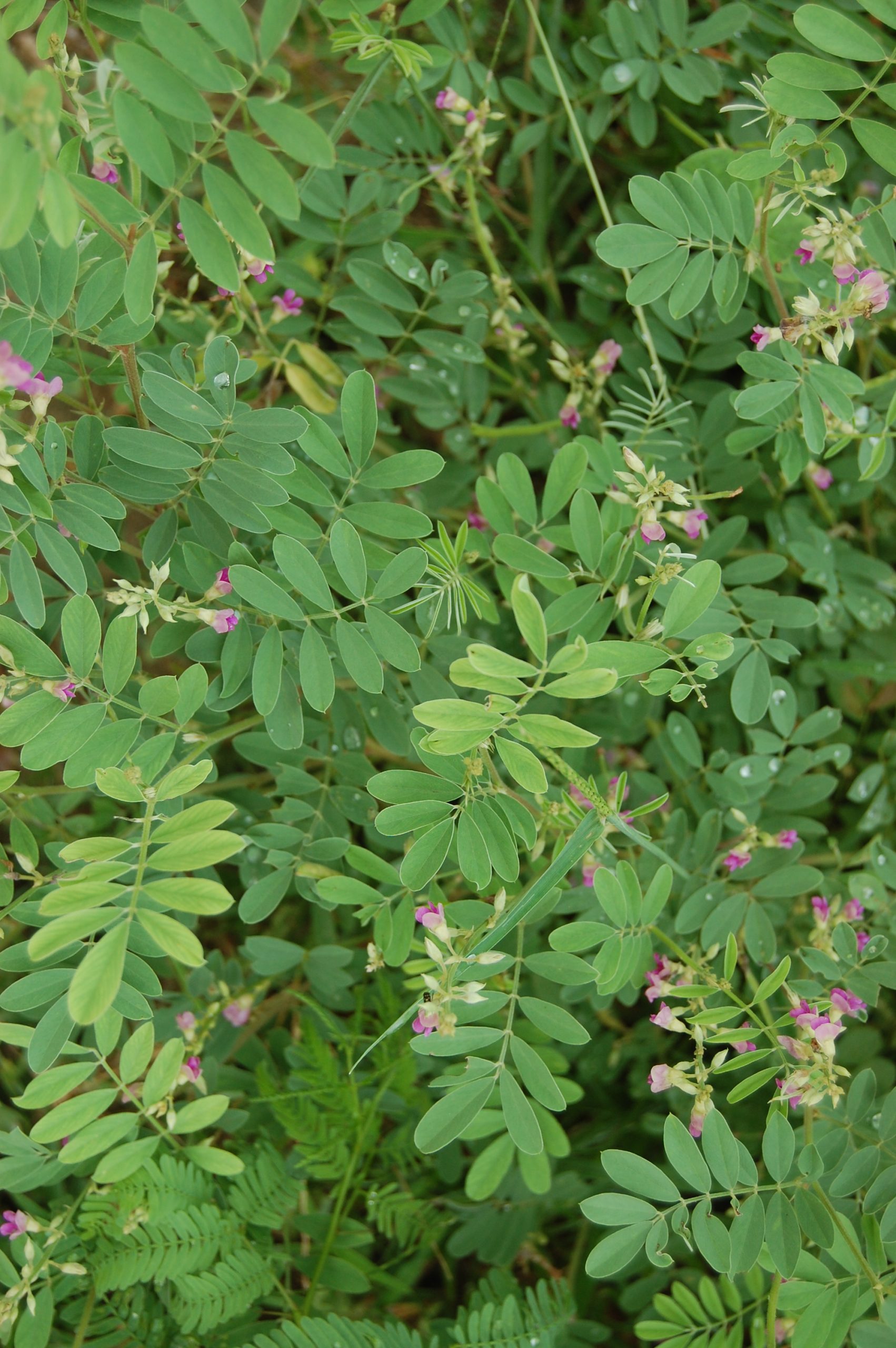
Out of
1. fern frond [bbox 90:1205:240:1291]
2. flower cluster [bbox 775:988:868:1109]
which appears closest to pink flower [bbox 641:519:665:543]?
flower cluster [bbox 775:988:868:1109]

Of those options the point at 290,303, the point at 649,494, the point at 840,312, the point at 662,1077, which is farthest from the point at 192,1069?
the point at 840,312

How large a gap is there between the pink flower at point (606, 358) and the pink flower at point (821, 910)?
968mm

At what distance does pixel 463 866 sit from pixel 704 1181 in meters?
0.52

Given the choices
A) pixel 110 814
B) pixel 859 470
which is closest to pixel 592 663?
pixel 859 470

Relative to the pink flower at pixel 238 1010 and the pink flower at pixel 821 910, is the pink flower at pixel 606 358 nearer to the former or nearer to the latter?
the pink flower at pixel 821 910

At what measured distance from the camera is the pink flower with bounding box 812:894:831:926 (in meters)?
1.57

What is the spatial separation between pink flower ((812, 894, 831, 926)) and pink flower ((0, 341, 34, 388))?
1363 millimetres

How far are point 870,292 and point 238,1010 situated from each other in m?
1.51

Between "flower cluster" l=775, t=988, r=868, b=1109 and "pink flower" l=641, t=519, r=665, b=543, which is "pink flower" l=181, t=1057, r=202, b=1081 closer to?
"flower cluster" l=775, t=988, r=868, b=1109

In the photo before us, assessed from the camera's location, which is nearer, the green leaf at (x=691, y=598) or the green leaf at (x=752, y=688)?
the green leaf at (x=691, y=598)

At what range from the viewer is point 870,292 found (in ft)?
4.27

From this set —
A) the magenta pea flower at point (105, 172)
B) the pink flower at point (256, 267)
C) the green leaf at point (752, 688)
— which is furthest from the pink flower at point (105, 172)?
the green leaf at point (752, 688)

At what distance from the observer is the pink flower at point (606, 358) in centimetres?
174

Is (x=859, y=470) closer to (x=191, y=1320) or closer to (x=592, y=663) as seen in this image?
(x=592, y=663)
